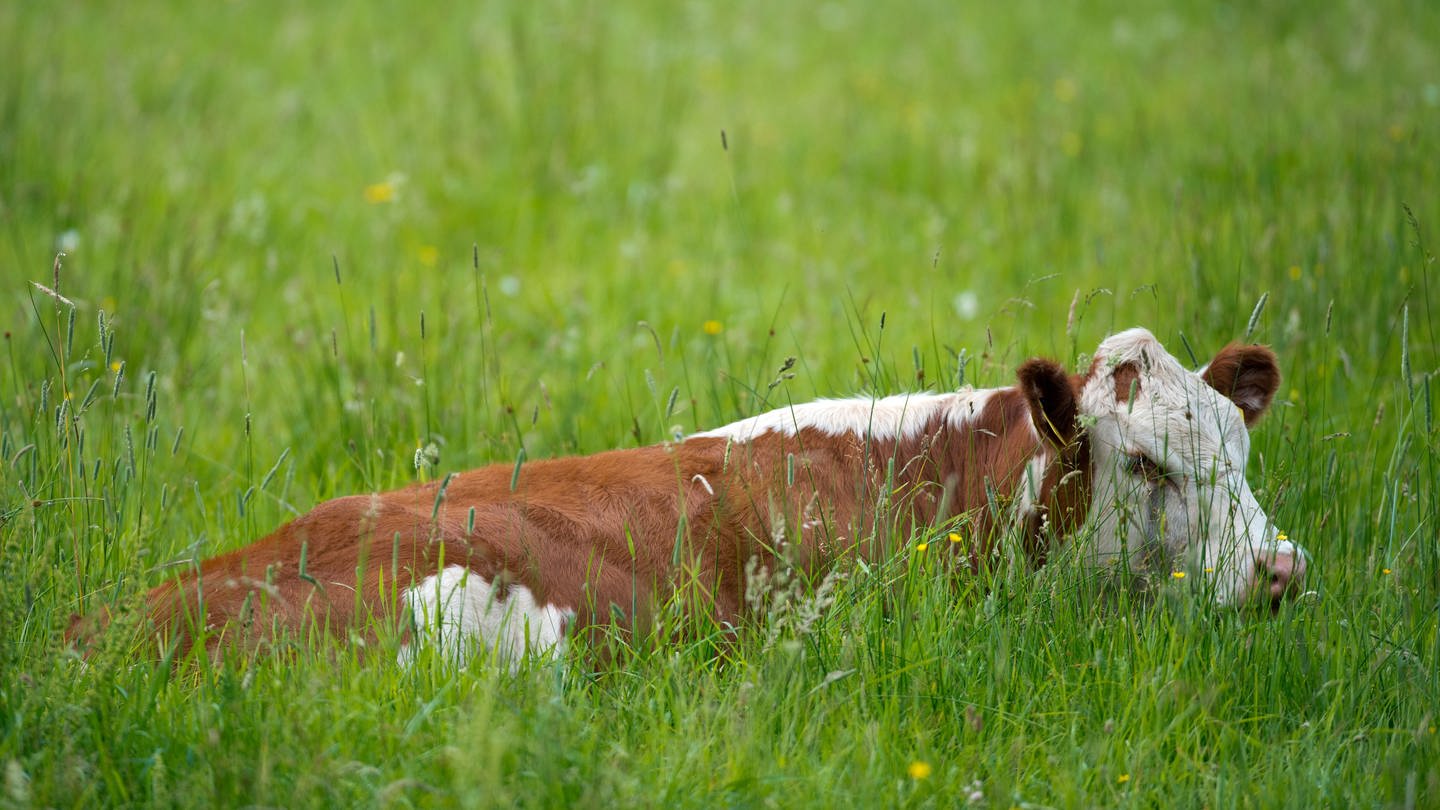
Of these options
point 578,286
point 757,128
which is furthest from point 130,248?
point 757,128

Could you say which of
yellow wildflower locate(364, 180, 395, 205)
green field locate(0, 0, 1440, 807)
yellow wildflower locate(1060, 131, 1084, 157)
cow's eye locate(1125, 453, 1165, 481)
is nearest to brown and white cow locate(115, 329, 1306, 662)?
cow's eye locate(1125, 453, 1165, 481)

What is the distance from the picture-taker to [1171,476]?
355cm

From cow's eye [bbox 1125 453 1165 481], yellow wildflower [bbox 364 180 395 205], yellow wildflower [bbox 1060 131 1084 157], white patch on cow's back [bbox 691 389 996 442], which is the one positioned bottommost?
yellow wildflower [bbox 1060 131 1084 157]

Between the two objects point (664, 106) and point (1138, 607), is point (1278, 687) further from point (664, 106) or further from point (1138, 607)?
point (664, 106)

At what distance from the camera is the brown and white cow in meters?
3.24

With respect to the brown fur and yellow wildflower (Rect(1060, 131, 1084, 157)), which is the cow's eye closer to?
the brown fur

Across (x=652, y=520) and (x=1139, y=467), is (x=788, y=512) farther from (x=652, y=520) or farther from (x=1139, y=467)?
(x=1139, y=467)

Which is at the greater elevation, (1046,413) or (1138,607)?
(1046,413)

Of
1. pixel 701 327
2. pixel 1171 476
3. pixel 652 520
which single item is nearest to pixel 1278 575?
pixel 1171 476

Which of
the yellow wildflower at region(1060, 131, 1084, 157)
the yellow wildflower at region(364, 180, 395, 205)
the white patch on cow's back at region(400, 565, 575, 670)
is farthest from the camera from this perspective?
the yellow wildflower at region(1060, 131, 1084, 157)

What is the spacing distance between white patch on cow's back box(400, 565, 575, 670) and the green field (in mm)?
157

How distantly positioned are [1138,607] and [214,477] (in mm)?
3469

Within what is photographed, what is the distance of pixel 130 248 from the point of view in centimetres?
691

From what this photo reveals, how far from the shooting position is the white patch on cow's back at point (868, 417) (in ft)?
12.7
